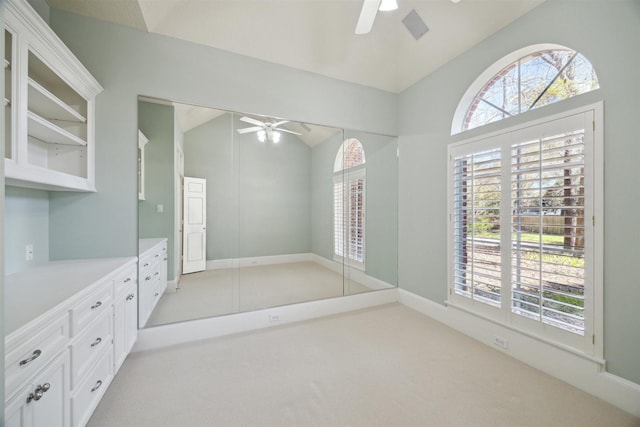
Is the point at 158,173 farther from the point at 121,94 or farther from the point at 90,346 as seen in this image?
the point at 90,346

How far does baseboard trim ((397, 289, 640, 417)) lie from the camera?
177 cm

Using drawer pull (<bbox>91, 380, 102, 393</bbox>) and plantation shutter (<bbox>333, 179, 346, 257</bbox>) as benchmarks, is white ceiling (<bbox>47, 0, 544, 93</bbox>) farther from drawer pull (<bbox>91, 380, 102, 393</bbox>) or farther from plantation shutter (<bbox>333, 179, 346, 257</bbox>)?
drawer pull (<bbox>91, 380, 102, 393</bbox>)

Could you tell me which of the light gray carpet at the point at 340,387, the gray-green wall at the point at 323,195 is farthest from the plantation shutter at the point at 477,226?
the gray-green wall at the point at 323,195

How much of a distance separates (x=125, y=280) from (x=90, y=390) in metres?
0.79

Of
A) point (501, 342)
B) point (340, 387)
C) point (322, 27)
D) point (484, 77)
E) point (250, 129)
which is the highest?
point (322, 27)

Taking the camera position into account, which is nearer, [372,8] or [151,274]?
[372,8]

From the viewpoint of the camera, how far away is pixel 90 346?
1553 millimetres

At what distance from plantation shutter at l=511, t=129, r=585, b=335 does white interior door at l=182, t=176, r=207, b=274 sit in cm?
317

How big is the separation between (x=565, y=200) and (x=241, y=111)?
3.15 metres

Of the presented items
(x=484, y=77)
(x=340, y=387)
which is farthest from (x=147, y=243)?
(x=484, y=77)

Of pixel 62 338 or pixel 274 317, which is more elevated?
pixel 62 338

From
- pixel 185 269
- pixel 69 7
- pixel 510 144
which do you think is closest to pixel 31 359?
pixel 185 269

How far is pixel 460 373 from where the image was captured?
2.15 m

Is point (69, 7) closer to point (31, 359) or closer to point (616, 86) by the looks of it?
point (31, 359)
